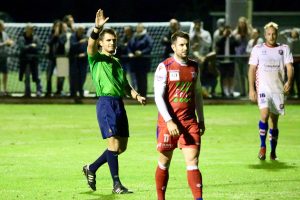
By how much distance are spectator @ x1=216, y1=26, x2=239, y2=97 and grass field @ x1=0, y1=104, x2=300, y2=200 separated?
7.28 feet

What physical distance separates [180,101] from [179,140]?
0.42 m

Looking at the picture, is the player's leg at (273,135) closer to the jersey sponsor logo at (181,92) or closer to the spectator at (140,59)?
the jersey sponsor logo at (181,92)

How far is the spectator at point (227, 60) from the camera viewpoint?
26.1 metres

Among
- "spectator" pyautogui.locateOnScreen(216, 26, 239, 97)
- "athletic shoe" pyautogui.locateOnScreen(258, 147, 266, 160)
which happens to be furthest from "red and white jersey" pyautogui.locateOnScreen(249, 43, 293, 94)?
"spectator" pyautogui.locateOnScreen(216, 26, 239, 97)

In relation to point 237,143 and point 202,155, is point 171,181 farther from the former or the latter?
point 237,143

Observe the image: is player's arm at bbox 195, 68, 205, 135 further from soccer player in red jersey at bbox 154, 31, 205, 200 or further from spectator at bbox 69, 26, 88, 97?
spectator at bbox 69, 26, 88, 97

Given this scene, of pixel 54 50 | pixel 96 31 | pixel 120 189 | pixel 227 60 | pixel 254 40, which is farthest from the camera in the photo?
pixel 54 50

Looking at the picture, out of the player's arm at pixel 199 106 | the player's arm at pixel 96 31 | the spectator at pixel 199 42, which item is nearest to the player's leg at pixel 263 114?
the player's arm at pixel 96 31

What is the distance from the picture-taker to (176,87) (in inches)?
432

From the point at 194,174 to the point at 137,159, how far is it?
496 centimetres

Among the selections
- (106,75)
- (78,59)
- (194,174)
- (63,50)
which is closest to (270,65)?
(106,75)

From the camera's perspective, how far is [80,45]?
2623 centimetres

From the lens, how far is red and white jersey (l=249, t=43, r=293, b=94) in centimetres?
1535

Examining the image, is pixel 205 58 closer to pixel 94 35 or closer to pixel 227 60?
pixel 227 60
